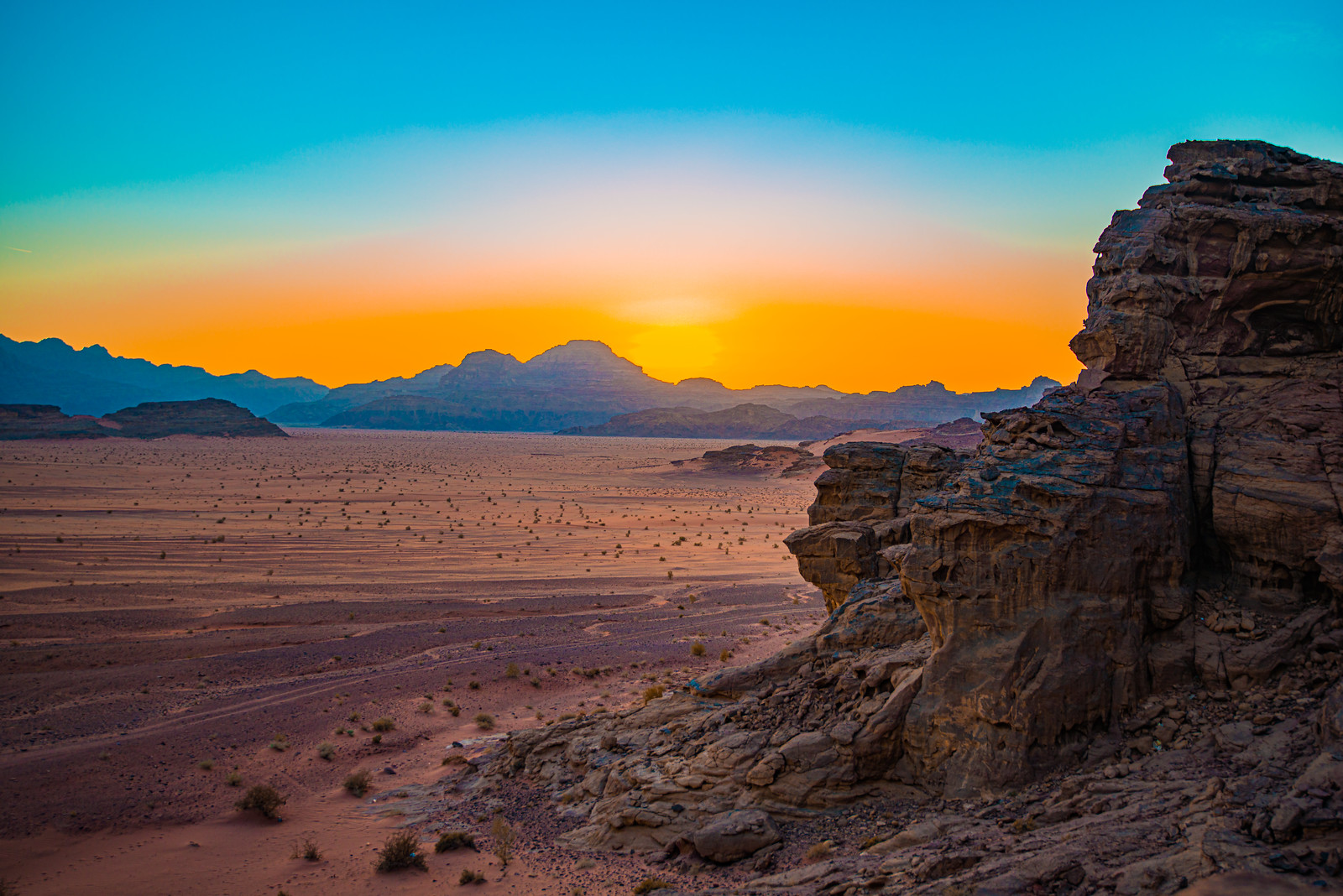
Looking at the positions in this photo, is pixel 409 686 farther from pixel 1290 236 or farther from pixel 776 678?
pixel 1290 236

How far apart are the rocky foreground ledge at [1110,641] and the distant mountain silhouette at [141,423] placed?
12764 cm

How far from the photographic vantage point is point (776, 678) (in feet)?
42.1

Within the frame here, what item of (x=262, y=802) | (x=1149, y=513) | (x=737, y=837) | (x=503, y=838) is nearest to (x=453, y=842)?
(x=503, y=838)

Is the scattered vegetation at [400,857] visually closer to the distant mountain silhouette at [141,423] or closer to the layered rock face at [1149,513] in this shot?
the layered rock face at [1149,513]

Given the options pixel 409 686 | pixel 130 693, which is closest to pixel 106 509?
pixel 130 693

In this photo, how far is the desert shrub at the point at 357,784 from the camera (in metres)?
13.5

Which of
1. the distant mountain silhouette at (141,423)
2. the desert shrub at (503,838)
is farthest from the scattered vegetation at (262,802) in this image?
the distant mountain silhouette at (141,423)

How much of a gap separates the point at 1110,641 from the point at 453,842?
951cm

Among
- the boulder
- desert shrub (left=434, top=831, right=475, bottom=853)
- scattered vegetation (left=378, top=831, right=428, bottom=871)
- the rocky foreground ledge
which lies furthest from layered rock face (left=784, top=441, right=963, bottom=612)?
scattered vegetation (left=378, top=831, right=428, bottom=871)

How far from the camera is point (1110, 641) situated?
29.8 feet

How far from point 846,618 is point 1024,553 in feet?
15.1

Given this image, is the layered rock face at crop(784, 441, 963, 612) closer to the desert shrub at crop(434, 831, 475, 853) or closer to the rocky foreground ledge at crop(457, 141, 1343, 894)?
the rocky foreground ledge at crop(457, 141, 1343, 894)

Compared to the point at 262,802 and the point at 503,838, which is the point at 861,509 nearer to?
the point at 503,838

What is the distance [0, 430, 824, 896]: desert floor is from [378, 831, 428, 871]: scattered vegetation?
0.53 feet
